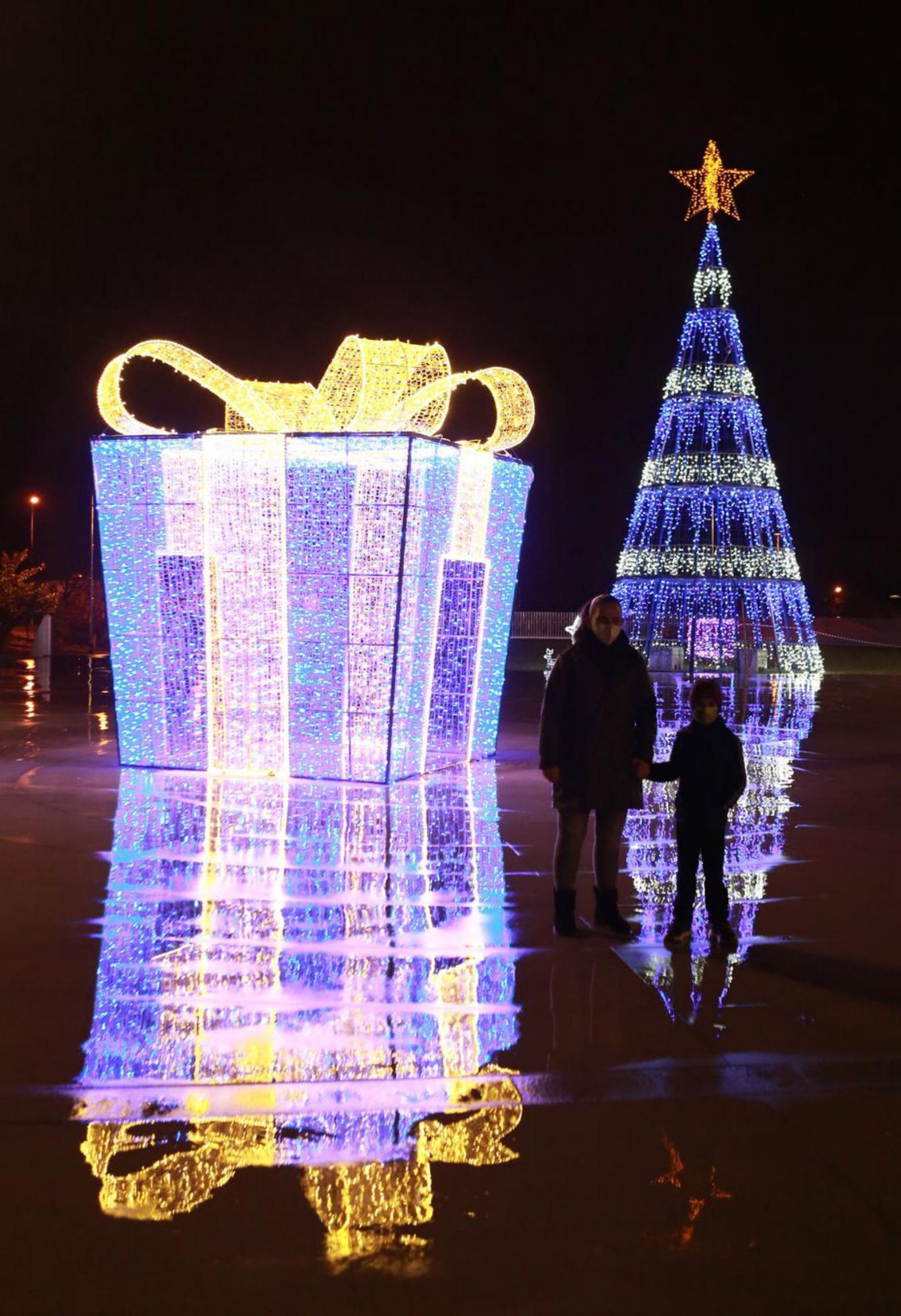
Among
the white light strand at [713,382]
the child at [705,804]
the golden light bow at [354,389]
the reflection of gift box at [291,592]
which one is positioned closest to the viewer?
the child at [705,804]

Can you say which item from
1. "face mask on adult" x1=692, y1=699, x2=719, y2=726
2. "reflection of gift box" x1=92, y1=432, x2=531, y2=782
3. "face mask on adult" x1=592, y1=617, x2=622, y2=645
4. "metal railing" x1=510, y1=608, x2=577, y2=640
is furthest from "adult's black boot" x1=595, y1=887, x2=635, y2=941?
"metal railing" x1=510, y1=608, x2=577, y2=640

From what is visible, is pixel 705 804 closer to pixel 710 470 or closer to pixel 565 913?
pixel 565 913

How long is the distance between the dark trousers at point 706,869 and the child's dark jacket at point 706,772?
0.04 metres

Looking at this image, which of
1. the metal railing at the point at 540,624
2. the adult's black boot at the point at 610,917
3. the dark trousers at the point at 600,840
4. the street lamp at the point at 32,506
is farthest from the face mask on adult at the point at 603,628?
the street lamp at the point at 32,506

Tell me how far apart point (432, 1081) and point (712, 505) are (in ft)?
82.0

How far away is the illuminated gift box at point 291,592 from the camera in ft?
33.7

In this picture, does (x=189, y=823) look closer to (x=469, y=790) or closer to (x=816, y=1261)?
(x=469, y=790)

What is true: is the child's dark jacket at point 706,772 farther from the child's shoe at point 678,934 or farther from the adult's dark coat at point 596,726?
the child's shoe at point 678,934

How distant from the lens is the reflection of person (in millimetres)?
6152

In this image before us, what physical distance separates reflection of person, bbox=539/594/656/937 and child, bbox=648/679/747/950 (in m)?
0.17

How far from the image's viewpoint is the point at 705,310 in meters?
28.4

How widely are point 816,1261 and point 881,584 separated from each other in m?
62.4

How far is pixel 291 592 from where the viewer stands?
10.5m

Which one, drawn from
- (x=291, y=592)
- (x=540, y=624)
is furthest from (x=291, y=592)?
→ (x=540, y=624)
